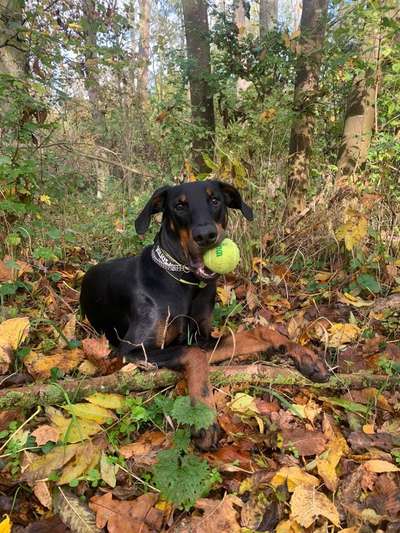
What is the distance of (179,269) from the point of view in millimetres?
2889

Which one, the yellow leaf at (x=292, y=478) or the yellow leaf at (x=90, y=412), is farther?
the yellow leaf at (x=90, y=412)

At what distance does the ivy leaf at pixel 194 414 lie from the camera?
1980mm

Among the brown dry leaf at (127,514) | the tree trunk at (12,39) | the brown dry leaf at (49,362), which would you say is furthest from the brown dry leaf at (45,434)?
the tree trunk at (12,39)

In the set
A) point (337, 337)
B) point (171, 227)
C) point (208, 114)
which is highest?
point (208, 114)

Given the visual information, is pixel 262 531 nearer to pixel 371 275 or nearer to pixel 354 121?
pixel 371 275

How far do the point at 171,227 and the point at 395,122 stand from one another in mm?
4338

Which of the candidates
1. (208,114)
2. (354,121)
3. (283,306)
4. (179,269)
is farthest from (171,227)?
(208,114)

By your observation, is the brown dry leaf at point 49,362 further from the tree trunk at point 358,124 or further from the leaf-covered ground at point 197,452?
the tree trunk at point 358,124

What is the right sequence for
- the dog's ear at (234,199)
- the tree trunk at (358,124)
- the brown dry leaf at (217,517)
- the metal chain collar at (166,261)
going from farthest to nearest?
the tree trunk at (358,124)
the dog's ear at (234,199)
the metal chain collar at (166,261)
the brown dry leaf at (217,517)

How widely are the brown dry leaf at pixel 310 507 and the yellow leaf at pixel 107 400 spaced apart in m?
0.91

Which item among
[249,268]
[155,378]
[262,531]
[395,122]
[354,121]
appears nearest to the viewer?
[262,531]

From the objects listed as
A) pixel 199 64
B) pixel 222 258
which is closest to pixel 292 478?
pixel 222 258

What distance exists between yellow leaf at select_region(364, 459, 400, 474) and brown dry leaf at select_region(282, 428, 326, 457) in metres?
0.20

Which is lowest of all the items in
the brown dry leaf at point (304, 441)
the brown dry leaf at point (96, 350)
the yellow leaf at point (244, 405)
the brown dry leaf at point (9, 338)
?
the brown dry leaf at point (304, 441)
